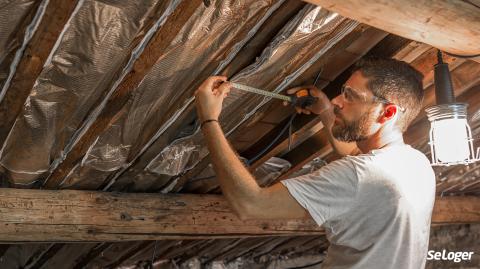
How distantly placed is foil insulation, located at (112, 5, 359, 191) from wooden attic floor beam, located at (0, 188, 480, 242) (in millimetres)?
302

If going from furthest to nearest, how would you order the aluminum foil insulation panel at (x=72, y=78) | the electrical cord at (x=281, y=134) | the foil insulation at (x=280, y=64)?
the electrical cord at (x=281, y=134)
the foil insulation at (x=280, y=64)
the aluminum foil insulation panel at (x=72, y=78)

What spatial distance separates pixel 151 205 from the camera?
2652mm

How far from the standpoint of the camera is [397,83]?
1716mm

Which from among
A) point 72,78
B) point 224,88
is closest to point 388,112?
point 224,88

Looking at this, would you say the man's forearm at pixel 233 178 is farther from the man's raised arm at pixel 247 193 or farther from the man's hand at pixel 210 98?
the man's hand at pixel 210 98

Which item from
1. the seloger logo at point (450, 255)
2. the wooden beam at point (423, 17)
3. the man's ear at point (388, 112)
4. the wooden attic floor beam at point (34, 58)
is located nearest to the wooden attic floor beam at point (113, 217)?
the wooden attic floor beam at point (34, 58)

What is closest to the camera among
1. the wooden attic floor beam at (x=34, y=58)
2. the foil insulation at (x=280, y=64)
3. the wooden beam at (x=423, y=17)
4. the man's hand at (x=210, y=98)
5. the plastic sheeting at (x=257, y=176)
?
the wooden beam at (x=423, y=17)

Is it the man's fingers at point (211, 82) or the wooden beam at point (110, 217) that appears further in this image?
the wooden beam at point (110, 217)

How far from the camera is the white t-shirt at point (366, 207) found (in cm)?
149

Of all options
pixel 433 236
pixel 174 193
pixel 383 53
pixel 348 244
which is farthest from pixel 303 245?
pixel 348 244

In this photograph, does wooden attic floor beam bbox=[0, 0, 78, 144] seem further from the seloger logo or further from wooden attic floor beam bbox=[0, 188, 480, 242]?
the seloger logo

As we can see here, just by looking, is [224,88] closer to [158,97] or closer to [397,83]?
[158,97]

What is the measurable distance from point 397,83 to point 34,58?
1206 mm

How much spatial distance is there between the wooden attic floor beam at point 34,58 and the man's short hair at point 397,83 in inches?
39.3
